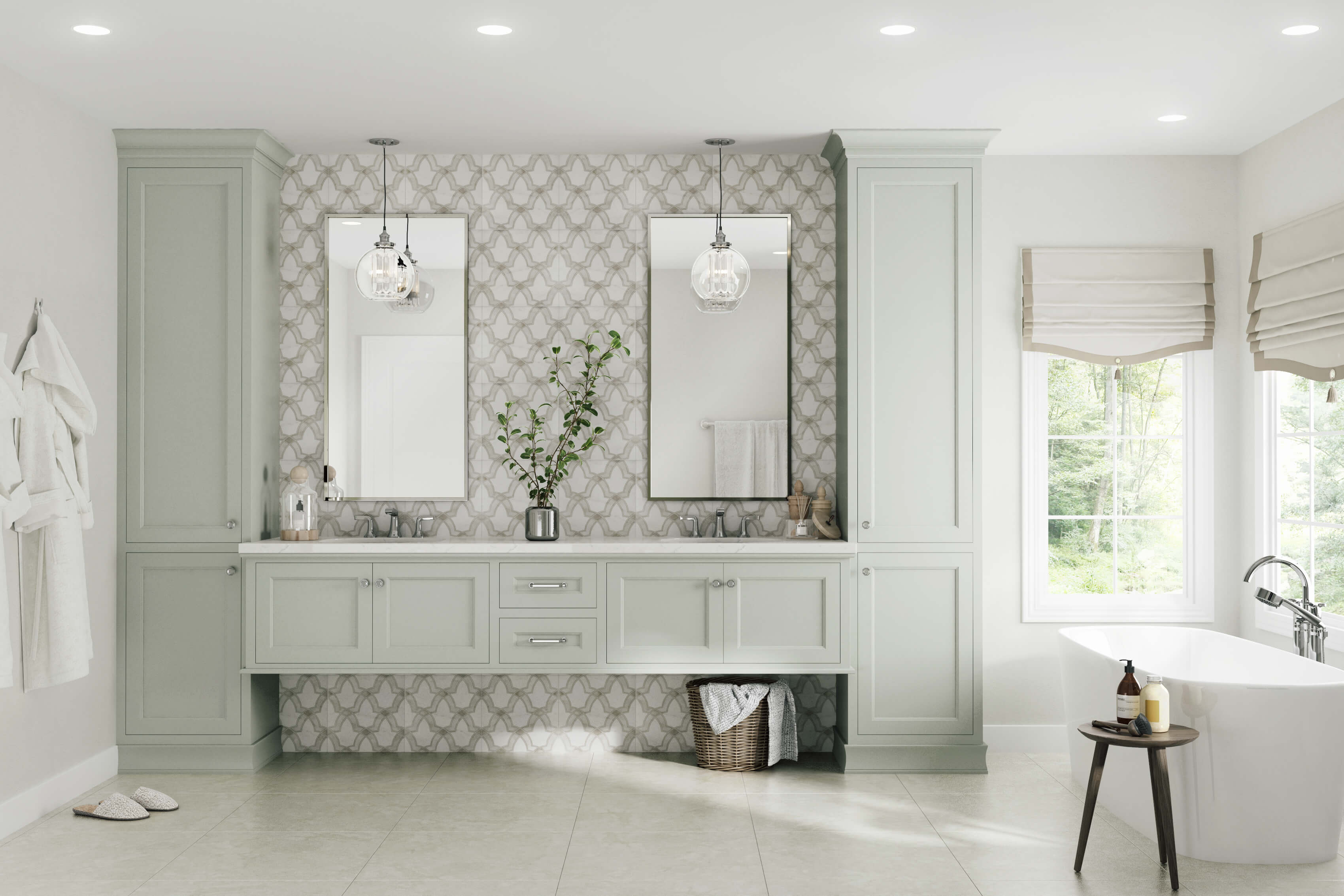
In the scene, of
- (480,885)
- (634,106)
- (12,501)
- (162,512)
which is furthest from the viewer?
(162,512)

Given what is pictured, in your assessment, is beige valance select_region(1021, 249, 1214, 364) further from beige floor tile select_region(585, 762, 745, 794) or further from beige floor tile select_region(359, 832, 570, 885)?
beige floor tile select_region(359, 832, 570, 885)

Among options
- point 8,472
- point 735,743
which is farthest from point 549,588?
point 8,472

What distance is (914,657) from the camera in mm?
4156

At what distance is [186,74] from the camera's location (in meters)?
3.49

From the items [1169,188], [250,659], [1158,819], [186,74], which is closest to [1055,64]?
[1169,188]

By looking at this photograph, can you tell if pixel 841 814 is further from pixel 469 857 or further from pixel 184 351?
pixel 184 351

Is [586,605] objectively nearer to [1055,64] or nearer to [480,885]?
[480,885]

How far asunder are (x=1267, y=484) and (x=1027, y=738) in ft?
4.90

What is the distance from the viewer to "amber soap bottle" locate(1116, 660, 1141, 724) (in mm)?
3135

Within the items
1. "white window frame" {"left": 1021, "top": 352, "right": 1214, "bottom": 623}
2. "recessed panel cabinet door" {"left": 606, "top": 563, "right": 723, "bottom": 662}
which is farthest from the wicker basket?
"white window frame" {"left": 1021, "top": 352, "right": 1214, "bottom": 623}

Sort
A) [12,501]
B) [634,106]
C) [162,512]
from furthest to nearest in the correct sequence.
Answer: [162,512] < [634,106] < [12,501]

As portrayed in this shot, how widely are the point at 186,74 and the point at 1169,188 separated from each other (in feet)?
13.2

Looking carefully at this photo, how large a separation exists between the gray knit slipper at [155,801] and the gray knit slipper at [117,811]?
0.02m

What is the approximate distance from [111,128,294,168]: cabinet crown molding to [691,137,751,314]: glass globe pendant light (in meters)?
1.88
